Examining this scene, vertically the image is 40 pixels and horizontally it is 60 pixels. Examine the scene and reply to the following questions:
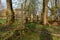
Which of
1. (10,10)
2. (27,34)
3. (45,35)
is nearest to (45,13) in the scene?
(10,10)

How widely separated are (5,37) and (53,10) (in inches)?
203

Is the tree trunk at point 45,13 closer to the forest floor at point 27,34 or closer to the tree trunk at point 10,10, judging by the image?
the forest floor at point 27,34

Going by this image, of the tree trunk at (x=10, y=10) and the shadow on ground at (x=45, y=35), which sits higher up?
the tree trunk at (x=10, y=10)

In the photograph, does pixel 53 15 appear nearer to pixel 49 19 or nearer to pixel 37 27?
pixel 49 19

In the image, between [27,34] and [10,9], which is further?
[10,9]

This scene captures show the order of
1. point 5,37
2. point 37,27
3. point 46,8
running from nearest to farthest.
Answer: point 5,37 → point 37,27 → point 46,8

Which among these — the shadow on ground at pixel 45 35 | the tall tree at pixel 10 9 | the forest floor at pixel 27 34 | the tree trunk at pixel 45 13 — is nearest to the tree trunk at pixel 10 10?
the tall tree at pixel 10 9

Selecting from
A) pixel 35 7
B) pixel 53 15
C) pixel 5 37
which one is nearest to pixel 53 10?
pixel 53 15

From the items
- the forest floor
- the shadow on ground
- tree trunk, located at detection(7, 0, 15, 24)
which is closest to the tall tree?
tree trunk, located at detection(7, 0, 15, 24)

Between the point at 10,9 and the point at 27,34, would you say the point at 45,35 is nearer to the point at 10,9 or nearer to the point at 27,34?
the point at 27,34

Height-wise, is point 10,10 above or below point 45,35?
above

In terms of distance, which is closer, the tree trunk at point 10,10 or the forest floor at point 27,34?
the forest floor at point 27,34

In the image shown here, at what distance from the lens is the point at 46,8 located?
11594 millimetres

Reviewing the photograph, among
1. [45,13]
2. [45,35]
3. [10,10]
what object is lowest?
[45,35]
